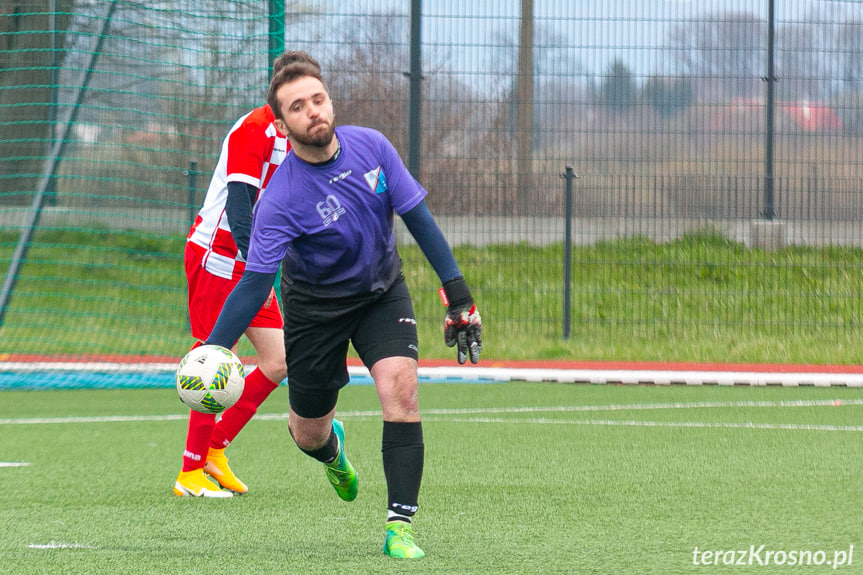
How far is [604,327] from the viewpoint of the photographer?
40.8ft

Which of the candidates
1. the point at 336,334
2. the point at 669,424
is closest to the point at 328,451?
the point at 336,334

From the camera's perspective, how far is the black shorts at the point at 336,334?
4758mm

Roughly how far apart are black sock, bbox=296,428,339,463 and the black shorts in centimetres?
28

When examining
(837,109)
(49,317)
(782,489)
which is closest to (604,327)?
(837,109)

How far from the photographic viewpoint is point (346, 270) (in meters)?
4.71

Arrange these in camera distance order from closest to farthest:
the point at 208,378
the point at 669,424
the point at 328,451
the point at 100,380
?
the point at 208,378
the point at 328,451
the point at 669,424
the point at 100,380

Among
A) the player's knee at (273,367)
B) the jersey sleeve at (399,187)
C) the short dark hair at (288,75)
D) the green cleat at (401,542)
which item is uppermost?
the short dark hair at (288,75)

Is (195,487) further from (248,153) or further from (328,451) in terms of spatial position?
(248,153)

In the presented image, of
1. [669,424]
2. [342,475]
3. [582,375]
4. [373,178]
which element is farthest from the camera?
[582,375]

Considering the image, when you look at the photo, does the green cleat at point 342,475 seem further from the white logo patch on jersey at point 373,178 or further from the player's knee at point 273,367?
the white logo patch on jersey at point 373,178

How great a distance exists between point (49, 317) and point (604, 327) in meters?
5.22

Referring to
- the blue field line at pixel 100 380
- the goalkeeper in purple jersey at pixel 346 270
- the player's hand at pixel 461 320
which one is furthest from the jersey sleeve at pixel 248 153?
the blue field line at pixel 100 380

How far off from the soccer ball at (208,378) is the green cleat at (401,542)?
733 mm

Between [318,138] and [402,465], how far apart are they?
1.20 meters
